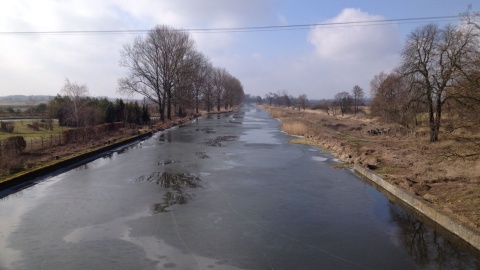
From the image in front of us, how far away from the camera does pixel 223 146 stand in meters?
25.9

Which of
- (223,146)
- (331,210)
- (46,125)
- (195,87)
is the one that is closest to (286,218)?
(331,210)

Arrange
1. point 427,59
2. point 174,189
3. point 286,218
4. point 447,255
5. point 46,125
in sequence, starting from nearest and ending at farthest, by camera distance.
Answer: point 447,255 < point 286,218 < point 174,189 < point 427,59 < point 46,125

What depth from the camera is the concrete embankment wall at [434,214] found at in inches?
316

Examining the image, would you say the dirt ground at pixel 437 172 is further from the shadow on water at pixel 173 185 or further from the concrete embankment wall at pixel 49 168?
the concrete embankment wall at pixel 49 168

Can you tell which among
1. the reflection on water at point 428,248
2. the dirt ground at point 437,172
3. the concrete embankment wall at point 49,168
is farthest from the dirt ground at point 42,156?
the dirt ground at point 437,172

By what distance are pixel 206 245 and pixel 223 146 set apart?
59.3 feet

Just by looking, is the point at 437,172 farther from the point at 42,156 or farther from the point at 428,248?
the point at 42,156

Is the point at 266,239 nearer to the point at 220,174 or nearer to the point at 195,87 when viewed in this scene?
the point at 220,174

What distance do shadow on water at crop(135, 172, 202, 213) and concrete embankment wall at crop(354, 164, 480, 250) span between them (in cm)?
687

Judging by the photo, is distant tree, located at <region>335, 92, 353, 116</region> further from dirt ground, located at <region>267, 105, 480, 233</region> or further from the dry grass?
dirt ground, located at <region>267, 105, 480, 233</region>

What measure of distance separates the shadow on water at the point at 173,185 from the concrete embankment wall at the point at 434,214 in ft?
22.5

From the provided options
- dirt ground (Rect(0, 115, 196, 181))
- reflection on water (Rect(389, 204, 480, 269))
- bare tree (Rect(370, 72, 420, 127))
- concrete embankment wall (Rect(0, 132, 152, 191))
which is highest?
bare tree (Rect(370, 72, 420, 127))

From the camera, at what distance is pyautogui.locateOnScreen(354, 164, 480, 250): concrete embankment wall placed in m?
8.03

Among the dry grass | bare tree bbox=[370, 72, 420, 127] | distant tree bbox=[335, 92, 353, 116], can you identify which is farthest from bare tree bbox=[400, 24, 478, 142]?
distant tree bbox=[335, 92, 353, 116]
